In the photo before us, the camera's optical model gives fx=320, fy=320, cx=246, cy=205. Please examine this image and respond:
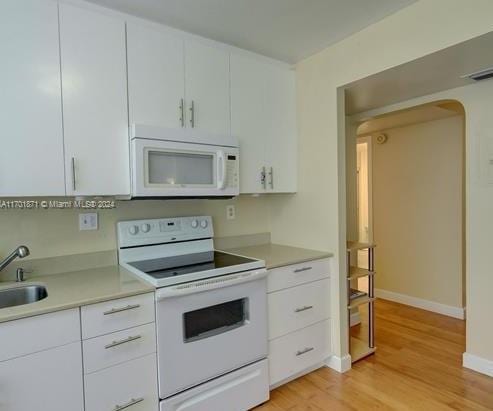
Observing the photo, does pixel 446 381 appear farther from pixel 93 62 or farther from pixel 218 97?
pixel 93 62

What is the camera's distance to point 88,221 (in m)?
2.00

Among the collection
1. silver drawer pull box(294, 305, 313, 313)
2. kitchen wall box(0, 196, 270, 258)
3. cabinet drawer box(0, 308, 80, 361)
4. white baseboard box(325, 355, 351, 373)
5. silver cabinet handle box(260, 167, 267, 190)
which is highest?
silver cabinet handle box(260, 167, 267, 190)

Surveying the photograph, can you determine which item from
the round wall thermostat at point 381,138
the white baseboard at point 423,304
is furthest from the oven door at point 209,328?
the round wall thermostat at point 381,138

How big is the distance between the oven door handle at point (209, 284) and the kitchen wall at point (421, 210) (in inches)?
96.5

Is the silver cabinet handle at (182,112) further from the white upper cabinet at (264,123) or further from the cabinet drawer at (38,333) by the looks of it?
the cabinet drawer at (38,333)

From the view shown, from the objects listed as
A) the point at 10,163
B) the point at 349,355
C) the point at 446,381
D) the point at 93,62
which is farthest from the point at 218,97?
the point at 446,381

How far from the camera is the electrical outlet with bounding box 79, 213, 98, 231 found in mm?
1979

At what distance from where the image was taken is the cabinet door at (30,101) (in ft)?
4.91

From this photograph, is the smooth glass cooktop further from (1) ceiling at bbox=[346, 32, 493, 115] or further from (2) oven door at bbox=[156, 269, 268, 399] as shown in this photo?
(1) ceiling at bbox=[346, 32, 493, 115]

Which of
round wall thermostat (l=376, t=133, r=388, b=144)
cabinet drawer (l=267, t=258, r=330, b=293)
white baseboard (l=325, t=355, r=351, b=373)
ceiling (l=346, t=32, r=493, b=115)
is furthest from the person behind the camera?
round wall thermostat (l=376, t=133, r=388, b=144)

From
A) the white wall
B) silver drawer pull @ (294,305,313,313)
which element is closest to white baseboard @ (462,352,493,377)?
the white wall

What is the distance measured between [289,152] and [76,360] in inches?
75.6

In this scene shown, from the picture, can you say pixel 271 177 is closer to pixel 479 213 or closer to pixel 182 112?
pixel 182 112

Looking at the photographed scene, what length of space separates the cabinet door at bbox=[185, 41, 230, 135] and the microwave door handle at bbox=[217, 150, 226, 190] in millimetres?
191
